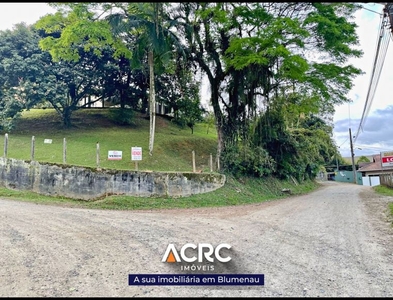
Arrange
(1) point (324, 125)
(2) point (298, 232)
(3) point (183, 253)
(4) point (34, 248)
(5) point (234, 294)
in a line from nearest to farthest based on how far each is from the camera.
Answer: (5) point (234, 294) → (3) point (183, 253) → (4) point (34, 248) → (2) point (298, 232) → (1) point (324, 125)

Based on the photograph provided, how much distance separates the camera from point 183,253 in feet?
12.5

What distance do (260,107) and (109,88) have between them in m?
11.9

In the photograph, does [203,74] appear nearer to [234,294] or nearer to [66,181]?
[66,181]

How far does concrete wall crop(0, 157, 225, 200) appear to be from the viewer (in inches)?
377

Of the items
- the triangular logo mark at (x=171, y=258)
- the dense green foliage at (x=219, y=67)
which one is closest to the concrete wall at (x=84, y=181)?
the dense green foliage at (x=219, y=67)

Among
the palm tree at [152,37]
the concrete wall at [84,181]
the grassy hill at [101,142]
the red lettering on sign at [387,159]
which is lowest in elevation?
the concrete wall at [84,181]

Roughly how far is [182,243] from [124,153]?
413 inches

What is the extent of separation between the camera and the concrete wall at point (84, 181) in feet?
31.4

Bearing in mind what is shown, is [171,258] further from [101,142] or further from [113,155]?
[101,142]

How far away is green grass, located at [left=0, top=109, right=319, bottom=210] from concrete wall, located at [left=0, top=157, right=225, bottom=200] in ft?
1.00

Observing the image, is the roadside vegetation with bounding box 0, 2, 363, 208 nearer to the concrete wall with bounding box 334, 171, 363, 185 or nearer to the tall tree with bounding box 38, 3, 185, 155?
the tall tree with bounding box 38, 3, 185, 155

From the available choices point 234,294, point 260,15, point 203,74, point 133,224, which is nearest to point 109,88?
point 203,74

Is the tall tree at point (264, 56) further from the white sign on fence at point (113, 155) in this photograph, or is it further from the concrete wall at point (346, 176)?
the concrete wall at point (346, 176)

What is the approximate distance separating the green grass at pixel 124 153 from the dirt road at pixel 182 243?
2.76 metres
